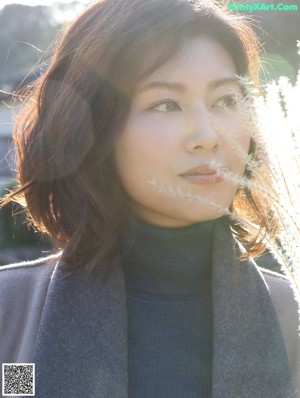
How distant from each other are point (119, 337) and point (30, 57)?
12.5 meters

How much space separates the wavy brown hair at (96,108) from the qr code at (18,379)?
0.92 feet

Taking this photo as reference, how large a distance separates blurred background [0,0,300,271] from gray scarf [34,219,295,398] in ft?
1.19

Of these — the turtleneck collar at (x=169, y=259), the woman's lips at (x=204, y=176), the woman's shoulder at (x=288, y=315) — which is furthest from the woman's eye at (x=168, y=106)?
the woman's shoulder at (x=288, y=315)

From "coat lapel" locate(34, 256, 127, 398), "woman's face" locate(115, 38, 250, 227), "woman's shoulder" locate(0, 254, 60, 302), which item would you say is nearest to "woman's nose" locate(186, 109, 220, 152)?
"woman's face" locate(115, 38, 250, 227)

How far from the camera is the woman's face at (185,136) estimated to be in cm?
132

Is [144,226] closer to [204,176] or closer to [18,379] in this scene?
[204,176]

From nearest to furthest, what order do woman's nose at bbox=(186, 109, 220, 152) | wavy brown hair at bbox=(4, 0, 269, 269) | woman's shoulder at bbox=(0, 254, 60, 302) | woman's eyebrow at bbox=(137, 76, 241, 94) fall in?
woman's nose at bbox=(186, 109, 220, 152), woman's eyebrow at bbox=(137, 76, 241, 94), wavy brown hair at bbox=(4, 0, 269, 269), woman's shoulder at bbox=(0, 254, 60, 302)

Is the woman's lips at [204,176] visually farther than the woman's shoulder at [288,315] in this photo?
No

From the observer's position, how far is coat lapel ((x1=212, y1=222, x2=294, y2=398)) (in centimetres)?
137

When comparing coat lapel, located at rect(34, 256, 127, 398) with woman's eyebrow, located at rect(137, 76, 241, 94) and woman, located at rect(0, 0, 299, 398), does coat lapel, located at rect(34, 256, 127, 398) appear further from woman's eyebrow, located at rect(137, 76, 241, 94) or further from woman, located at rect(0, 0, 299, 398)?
woman's eyebrow, located at rect(137, 76, 241, 94)

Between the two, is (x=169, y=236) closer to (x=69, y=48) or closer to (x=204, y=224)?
(x=204, y=224)

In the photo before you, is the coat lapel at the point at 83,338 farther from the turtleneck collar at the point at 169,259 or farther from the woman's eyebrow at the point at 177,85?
the woman's eyebrow at the point at 177,85

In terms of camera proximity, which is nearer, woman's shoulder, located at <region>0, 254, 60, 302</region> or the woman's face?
the woman's face

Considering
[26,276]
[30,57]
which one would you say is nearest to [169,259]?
[26,276]
